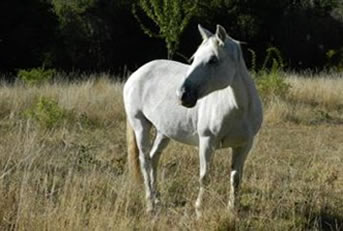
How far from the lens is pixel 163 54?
1928cm

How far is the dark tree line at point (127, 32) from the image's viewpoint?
59.0 feet

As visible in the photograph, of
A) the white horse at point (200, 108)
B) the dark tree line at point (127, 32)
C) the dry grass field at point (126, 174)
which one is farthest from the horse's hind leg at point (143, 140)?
the dark tree line at point (127, 32)

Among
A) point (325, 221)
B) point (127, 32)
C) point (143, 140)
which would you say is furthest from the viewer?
point (127, 32)

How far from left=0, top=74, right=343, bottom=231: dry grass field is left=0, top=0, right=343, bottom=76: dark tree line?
8.23m

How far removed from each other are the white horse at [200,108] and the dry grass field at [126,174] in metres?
0.22

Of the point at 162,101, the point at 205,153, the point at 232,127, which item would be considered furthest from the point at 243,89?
the point at 162,101

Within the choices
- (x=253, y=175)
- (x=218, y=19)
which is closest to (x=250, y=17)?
(x=218, y=19)

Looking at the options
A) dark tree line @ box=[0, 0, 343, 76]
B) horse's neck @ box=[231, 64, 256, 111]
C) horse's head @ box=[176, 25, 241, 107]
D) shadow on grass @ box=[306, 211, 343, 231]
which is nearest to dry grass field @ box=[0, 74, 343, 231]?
→ shadow on grass @ box=[306, 211, 343, 231]

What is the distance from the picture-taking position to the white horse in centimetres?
332

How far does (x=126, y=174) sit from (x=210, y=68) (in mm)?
1772

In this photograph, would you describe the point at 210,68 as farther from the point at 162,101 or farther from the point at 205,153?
the point at 162,101

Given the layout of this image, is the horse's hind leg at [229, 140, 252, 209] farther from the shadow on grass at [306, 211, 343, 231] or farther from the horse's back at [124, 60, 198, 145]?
the shadow on grass at [306, 211, 343, 231]

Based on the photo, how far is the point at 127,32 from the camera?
19.8 meters

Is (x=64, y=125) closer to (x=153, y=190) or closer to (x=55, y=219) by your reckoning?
(x=153, y=190)
